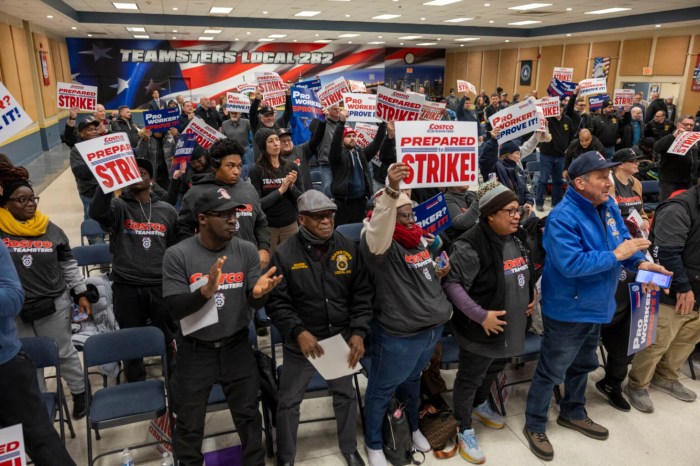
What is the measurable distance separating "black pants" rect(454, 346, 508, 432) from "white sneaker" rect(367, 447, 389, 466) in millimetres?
607

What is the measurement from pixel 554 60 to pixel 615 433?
784 inches

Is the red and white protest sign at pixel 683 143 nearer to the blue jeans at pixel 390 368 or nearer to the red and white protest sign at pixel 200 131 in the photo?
the blue jeans at pixel 390 368

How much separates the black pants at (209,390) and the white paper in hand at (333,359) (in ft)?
1.41

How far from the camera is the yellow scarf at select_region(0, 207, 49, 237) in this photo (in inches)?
125

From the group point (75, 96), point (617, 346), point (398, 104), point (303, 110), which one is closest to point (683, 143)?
point (617, 346)

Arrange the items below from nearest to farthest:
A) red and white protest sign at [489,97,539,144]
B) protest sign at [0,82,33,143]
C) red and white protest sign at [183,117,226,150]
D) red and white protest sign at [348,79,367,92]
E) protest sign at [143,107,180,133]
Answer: protest sign at [0,82,33,143]
red and white protest sign at [183,117,226,150]
red and white protest sign at [489,97,539,144]
protest sign at [143,107,180,133]
red and white protest sign at [348,79,367,92]

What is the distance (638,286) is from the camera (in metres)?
3.55

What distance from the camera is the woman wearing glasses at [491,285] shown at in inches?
119

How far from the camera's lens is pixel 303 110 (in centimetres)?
791

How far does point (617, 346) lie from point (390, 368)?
6.92 ft

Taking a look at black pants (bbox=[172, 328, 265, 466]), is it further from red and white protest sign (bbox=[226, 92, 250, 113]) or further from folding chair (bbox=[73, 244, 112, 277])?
red and white protest sign (bbox=[226, 92, 250, 113])

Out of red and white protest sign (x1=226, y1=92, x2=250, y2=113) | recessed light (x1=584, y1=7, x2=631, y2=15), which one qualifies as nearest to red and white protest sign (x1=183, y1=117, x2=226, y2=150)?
red and white protest sign (x1=226, y1=92, x2=250, y2=113)

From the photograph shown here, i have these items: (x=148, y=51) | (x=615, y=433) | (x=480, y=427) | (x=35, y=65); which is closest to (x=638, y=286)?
(x=615, y=433)

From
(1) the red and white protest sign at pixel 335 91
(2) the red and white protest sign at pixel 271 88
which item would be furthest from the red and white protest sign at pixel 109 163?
(2) the red and white protest sign at pixel 271 88
